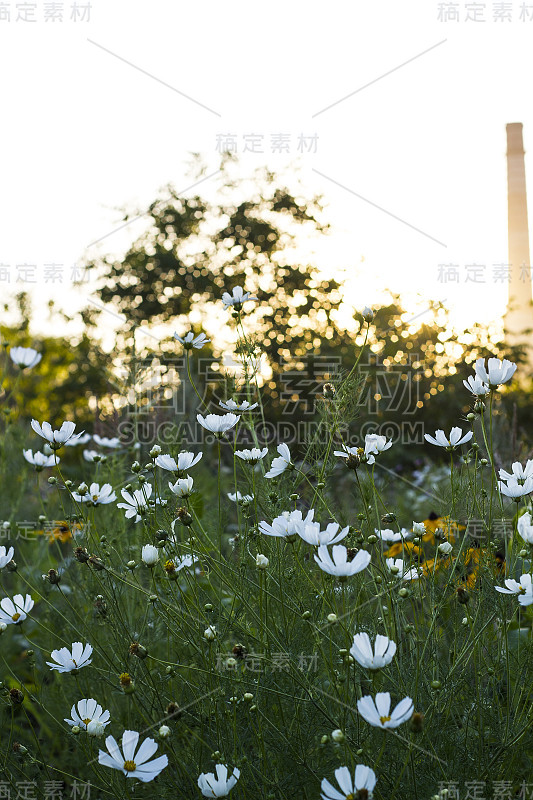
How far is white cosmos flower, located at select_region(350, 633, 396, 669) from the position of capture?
931 millimetres

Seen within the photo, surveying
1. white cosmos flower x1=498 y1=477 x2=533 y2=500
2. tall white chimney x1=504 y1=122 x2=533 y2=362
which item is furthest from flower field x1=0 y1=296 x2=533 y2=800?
tall white chimney x1=504 y1=122 x2=533 y2=362

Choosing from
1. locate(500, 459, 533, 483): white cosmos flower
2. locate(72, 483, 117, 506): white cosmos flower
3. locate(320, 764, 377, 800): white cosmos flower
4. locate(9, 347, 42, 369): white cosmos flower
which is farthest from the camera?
locate(9, 347, 42, 369): white cosmos flower

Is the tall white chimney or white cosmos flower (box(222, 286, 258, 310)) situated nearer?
white cosmos flower (box(222, 286, 258, 310))

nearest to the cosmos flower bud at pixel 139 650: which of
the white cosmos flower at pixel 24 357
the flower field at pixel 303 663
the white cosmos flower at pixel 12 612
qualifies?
the flower field at pixel 303 663

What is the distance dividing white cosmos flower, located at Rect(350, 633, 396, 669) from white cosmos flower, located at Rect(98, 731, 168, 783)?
342 millimetres

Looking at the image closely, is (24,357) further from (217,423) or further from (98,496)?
(217,423)

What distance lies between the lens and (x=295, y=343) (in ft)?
22.7

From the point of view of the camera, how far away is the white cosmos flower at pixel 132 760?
1004mm

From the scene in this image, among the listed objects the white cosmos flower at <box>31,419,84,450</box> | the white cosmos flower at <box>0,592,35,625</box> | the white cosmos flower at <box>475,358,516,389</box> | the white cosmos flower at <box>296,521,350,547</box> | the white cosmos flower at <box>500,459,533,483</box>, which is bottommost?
the white cosmos flower at <box>0,592,35,625</box>

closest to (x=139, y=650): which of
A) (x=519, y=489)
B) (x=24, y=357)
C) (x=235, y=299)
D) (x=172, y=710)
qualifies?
(x=172, y=710)

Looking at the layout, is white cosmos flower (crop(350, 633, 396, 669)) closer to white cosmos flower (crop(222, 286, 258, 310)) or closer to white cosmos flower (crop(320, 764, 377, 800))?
A: white cosmos flower (crop(320, 764, 377, 800))

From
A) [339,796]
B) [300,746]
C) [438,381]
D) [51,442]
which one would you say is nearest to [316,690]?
[300,746]

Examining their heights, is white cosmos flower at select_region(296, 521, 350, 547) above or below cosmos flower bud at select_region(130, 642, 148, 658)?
above

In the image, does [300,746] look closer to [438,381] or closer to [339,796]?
[339,796]
